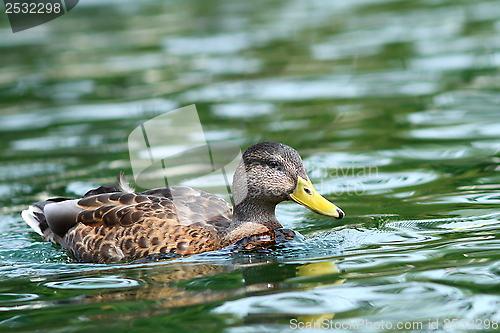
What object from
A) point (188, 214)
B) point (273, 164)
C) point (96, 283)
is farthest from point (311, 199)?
point (96, 283)

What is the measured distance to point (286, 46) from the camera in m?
17.5

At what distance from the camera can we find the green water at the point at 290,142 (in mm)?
5992

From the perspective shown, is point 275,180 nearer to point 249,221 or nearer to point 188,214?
point 249,221

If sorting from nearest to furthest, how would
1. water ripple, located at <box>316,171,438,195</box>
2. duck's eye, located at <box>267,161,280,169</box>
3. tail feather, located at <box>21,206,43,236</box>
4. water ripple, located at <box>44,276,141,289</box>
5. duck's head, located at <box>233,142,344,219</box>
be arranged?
1. water ripple, located at <box>44,276,141,289</box>
2. duck's head, located at <box>233,142,344,219</box>
3. duck's eye, located at <box>267,161,280,169</box>
4. tail feather, located at <box>21,206,43,236</box>
5. water ripple, located at <box>316,171,438,195</box>

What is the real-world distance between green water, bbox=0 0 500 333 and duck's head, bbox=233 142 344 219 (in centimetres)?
51

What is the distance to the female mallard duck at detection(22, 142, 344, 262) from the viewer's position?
7520 millimetres

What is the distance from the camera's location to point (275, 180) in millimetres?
7527

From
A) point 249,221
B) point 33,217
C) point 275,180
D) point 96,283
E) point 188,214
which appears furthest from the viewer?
point 33,217

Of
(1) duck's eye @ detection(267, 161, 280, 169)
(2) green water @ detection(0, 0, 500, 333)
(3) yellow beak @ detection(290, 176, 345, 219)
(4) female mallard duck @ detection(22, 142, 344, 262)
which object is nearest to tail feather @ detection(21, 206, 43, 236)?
(2) green water @ detection(0, 0, 500, 333)

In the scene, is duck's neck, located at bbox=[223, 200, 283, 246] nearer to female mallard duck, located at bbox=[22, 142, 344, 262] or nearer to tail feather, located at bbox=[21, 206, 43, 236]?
female mallard duck, located at bbox=[22, 142, 344, 262]

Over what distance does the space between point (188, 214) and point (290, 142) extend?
3875 millimetres

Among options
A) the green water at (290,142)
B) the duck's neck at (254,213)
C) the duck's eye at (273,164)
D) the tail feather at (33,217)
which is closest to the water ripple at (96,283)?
the green water at (290,142)

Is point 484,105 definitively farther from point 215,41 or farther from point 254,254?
point 215,41

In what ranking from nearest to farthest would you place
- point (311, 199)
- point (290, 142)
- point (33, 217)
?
1. point (311, 199)
2. point (33, 217)
3. point (290, 142)
